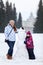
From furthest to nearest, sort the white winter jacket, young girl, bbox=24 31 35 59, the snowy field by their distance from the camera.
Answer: young girl, bbox=24 31 35 59 → the white winter jacket → the snowy field

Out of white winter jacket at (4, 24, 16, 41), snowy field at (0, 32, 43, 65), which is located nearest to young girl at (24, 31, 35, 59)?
snowy field at (0, 32, 43, 65)

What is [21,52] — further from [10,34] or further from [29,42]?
[10,34]

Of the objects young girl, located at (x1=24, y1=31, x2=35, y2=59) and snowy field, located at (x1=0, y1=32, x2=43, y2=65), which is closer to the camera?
snowy field, located at (x1=0, y1=32, x2=43, y2=65)

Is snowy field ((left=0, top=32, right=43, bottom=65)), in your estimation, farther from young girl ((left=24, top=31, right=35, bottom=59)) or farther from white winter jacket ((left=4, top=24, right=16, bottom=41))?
white winter jacket ((left=4, top=24, right=16, bottom=41))

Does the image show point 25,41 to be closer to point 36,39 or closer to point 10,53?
point 10,53

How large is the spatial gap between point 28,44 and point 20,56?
1.61 ft

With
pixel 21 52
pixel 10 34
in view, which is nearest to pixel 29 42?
pixel 21 52

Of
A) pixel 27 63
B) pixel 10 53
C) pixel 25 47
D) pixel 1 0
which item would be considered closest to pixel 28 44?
pixel 25 47

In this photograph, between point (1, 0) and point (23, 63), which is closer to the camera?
point (23, 63)

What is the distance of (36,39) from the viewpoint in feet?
50.1

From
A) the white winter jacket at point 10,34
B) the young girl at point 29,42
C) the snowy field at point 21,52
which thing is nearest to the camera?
the snowy field at point 21,52

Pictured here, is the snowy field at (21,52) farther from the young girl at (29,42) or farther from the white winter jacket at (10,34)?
the white winter jacket at (10,34)

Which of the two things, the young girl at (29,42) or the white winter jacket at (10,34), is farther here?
the young girl at (29,42)

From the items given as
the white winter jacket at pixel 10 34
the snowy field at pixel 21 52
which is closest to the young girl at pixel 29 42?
the snowy field at pixel 21 52
